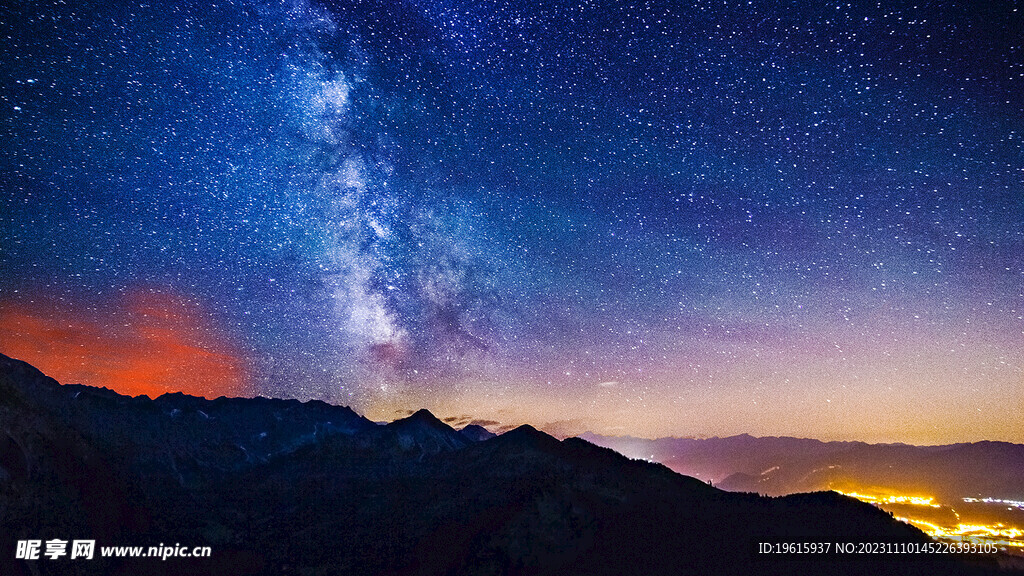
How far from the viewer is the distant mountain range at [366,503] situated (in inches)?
2202

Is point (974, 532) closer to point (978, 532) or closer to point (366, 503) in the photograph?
point (978, 532)

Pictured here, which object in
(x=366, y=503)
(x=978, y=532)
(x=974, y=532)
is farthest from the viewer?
(x=366, y=503)

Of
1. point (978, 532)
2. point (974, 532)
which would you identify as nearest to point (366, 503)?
point (974, 532)

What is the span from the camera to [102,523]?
80.4 metres

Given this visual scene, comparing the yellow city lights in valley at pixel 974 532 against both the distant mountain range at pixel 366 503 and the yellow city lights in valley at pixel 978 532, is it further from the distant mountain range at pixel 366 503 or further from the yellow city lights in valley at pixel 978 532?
the distant mountain range at pixel 366 503

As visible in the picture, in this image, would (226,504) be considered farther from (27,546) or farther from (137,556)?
(27,546)

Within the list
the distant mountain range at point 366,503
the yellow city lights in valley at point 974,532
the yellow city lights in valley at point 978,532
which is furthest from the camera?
the yellow city lights in valley at point 978,532

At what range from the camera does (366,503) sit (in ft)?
311

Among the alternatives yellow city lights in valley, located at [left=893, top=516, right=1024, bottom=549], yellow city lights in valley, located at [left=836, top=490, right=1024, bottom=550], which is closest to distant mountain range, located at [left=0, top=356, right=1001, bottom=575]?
yellow city lights in valley, located at [left=836, top=490, right=1024, bottom=550]

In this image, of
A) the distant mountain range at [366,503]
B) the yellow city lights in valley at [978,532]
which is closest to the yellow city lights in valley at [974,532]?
the yellow city lights in valley at [978,532]

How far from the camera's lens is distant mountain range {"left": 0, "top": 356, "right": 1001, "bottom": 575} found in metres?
55.9

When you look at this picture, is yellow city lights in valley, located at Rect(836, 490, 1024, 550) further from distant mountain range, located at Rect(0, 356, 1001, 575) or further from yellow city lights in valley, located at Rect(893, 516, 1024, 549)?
distant mountain range, located at Rect(0, 356, 1001, 575)

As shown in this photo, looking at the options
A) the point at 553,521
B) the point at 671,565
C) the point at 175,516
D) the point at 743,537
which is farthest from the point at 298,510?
the point at 743,537

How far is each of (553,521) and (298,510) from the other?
68539 mm
